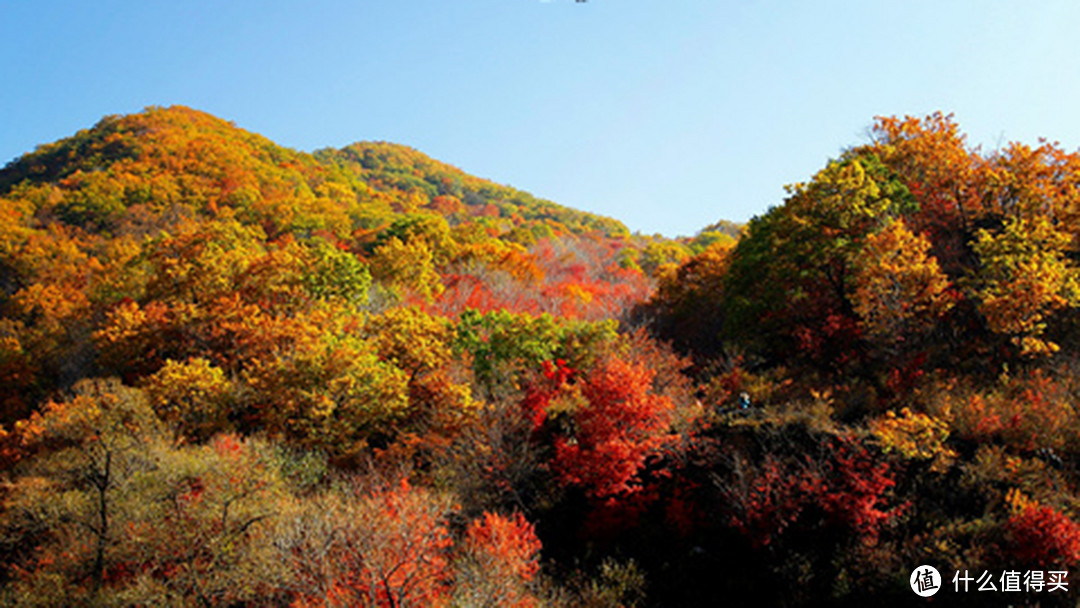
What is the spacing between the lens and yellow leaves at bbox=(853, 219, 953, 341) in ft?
60.9

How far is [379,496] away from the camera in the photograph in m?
17.9

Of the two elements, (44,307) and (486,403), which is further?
(44,307)

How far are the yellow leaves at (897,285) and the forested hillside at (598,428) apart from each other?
0.34ft

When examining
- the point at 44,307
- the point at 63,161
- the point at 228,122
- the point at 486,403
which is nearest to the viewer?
the point at 486,403

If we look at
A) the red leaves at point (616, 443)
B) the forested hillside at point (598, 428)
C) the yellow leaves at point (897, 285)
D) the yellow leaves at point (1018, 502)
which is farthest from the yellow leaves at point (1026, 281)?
the red leaves at point (616, 443)

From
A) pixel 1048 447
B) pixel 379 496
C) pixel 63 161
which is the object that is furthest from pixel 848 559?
pixel 63 161

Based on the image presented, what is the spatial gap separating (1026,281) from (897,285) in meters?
3.28

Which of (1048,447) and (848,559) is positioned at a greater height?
(1048,447)

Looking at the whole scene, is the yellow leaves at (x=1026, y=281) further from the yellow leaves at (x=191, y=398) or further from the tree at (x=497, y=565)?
the yellow leaves at (x=191, y=398)

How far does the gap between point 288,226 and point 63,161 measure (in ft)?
136

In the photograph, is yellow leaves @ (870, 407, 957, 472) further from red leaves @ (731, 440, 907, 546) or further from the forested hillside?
red leaves @ (731, 440, 907, 546)

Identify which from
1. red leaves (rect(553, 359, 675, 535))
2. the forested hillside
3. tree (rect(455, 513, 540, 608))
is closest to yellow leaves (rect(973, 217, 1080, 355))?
the forested hillside

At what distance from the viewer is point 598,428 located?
18.6 metres

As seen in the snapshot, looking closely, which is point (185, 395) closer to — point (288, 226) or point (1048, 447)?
point (1048, 447)
